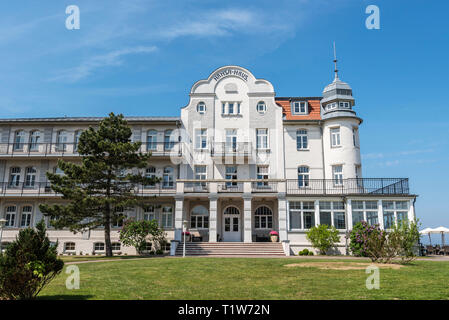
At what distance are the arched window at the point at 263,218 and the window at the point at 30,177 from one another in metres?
18.7

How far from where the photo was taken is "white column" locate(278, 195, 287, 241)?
83.2 feet

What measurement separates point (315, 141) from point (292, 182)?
412 centimetres

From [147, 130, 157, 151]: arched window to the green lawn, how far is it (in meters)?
17.0

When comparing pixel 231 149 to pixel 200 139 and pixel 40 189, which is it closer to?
pixel 200 139

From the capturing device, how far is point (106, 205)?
2388cm

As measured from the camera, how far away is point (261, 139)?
98.8 ft

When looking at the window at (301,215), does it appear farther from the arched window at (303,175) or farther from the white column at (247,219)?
the arched window at (303,175)

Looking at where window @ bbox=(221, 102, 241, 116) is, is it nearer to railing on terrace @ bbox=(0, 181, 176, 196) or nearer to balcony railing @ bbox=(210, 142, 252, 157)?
balcony railing @ bbox=(210, 142, 252, 157)

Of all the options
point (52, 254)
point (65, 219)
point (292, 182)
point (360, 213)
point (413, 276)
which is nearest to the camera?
point (52, 254)

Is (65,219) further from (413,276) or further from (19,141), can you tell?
(413,276)

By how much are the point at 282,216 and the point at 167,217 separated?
9436 mm

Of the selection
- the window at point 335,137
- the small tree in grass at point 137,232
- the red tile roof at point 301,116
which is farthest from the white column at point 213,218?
the window at point 335,137

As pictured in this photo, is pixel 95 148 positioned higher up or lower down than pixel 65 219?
higher up
